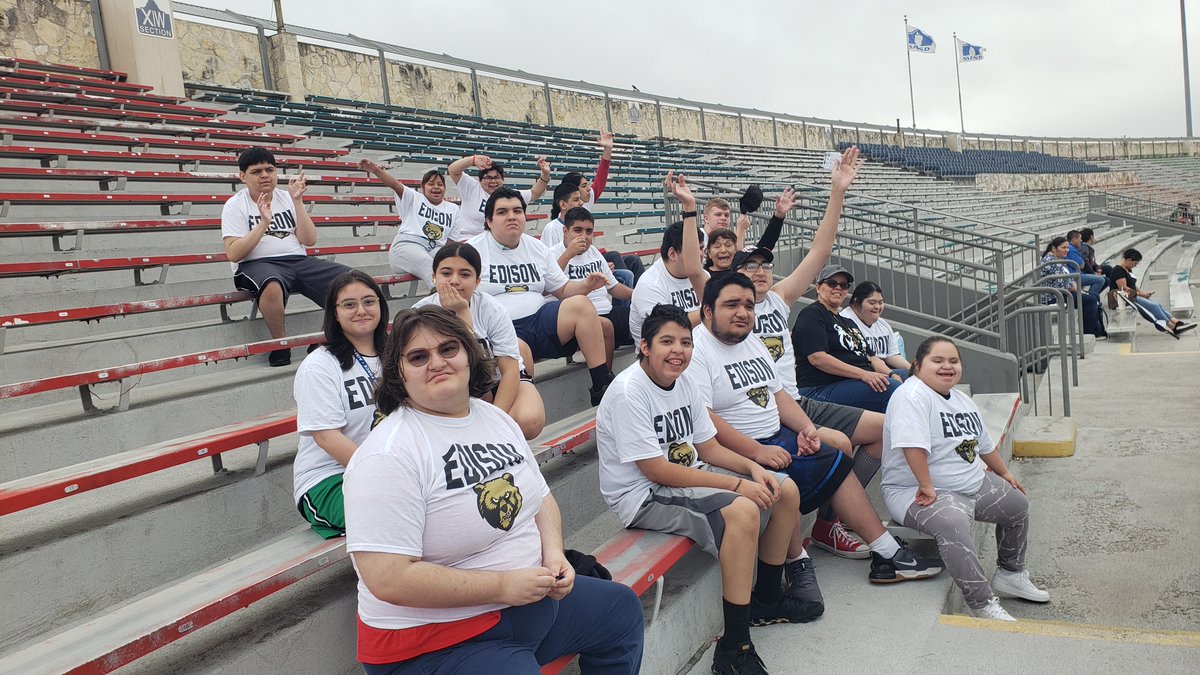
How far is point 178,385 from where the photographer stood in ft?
12.7

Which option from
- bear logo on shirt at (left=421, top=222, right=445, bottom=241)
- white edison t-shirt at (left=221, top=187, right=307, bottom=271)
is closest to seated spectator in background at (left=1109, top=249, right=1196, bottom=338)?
bear logo on shirt at (left=421, top=222, right=445, bottom=241)

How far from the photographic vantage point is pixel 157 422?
11.2ft

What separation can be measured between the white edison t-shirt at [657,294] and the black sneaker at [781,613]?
1.85 metres

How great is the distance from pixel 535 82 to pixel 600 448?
1730cm

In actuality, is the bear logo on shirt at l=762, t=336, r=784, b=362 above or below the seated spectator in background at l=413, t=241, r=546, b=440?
below

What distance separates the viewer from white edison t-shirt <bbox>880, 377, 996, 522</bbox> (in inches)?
147

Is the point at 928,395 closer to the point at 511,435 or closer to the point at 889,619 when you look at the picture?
the point at 889,619

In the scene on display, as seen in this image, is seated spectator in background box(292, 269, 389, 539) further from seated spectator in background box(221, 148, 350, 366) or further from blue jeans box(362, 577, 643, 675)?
seated spectator in background box(221, 148, 350, 366)

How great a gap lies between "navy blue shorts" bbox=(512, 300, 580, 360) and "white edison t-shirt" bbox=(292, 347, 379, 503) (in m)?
1.72

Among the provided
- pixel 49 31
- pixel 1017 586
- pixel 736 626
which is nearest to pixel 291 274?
pixel 736 626

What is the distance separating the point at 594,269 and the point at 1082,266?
368 inches

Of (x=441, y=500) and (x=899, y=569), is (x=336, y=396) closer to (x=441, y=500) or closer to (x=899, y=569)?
(x=441, y=500)

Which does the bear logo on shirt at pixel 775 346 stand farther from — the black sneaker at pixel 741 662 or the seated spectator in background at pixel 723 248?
the black sneaker at pixel 741 662

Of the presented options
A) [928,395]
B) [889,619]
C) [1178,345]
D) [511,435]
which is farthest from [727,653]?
[1178,345]
